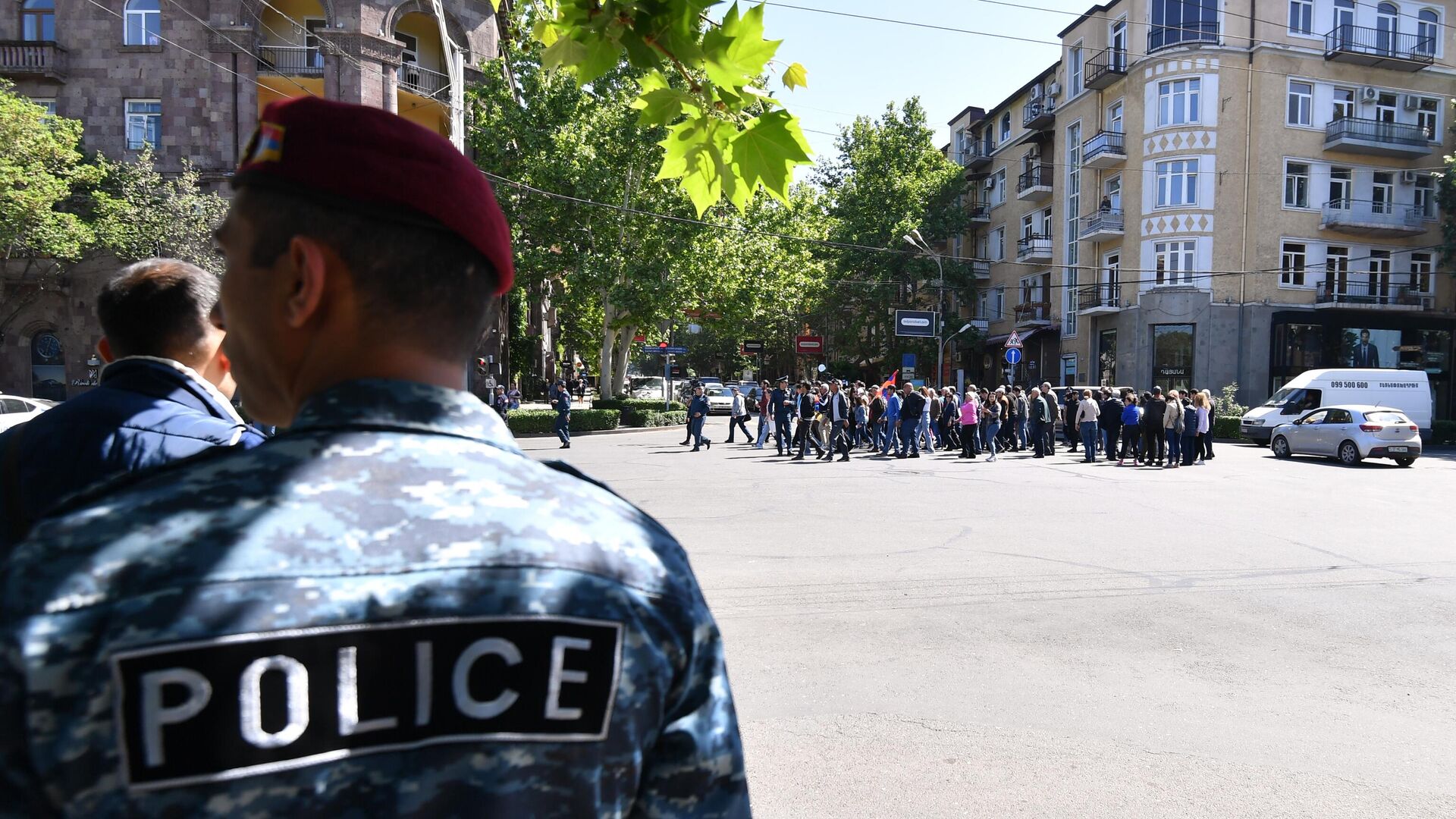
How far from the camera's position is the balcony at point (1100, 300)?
34500mm

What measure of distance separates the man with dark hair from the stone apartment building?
2659 cm

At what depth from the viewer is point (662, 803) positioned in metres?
1.07

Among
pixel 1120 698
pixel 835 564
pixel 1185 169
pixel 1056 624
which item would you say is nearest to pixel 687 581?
pixel 1120 698

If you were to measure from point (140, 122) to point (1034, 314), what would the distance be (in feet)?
121

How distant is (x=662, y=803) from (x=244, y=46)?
3342cm

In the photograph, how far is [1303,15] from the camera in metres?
32.6

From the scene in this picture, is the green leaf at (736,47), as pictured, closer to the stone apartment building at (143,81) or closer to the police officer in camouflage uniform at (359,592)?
the police officer in camouflage uniform at (359,592)

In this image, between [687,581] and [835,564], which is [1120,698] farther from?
[687,581]

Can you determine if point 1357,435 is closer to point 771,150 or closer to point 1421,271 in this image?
point 1421,271

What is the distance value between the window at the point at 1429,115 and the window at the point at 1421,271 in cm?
464

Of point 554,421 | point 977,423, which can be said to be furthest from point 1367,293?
point 554,421

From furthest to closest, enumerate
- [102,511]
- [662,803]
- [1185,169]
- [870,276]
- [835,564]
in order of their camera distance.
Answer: [870,276]
[1185,169]
[835,564]
[662,803]
[102,511]

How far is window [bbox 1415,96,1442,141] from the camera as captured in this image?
34125 mm

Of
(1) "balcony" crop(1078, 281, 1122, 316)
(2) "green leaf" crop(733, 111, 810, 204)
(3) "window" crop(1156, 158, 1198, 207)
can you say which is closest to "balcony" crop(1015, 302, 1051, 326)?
(1) "balcony" crop(1078, 281, 1122, 316)
